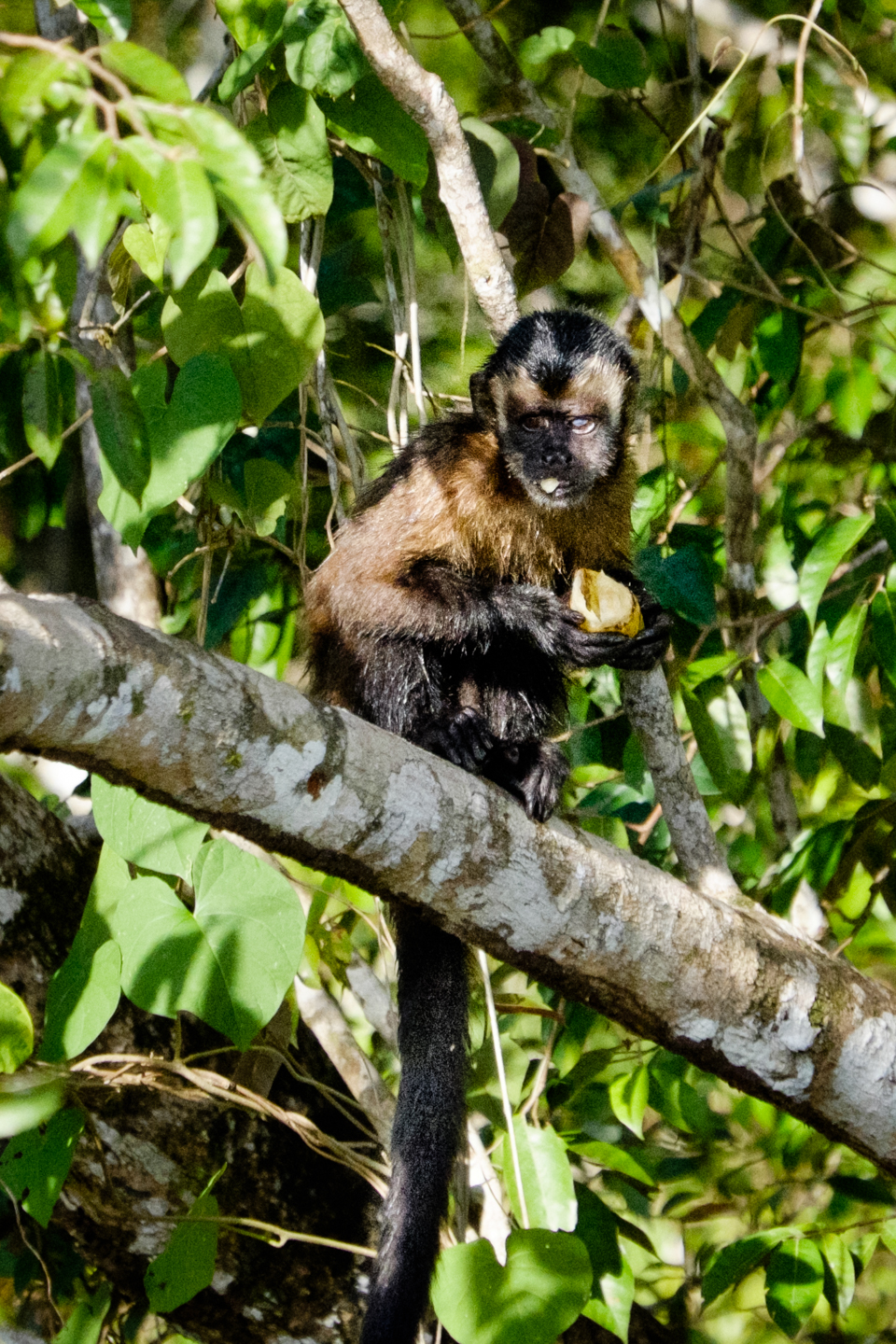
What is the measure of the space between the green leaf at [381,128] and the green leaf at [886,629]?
111cm

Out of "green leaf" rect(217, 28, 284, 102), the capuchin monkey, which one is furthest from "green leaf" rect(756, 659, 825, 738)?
"green leaf" rect(217, 28, 284, 102)

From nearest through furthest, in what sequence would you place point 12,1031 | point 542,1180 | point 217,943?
point 12,1031 → point 217,943 → point 542,1180

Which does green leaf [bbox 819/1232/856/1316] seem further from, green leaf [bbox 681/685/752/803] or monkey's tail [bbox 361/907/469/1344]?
green leaf [bbox 681/685/752/803]

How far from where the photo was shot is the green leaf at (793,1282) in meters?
2.15

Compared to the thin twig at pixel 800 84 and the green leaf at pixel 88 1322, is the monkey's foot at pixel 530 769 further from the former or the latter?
the thin twig at pixel 800 84

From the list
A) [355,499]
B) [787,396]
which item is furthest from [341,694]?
[787,396]

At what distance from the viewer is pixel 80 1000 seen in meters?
1.76

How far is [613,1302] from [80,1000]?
3.66 feet

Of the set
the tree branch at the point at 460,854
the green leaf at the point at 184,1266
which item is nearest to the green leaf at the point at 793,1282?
the tree branch at the point at 460,854

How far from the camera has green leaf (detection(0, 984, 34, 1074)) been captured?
1.62 metres

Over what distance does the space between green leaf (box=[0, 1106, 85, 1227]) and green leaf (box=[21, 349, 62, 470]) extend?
36.8 inches

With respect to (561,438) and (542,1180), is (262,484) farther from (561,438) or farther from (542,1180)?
(542,1180)

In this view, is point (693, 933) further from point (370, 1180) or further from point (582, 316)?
point (582, 316)

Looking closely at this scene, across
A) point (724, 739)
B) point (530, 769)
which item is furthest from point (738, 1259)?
point (724, 739)
